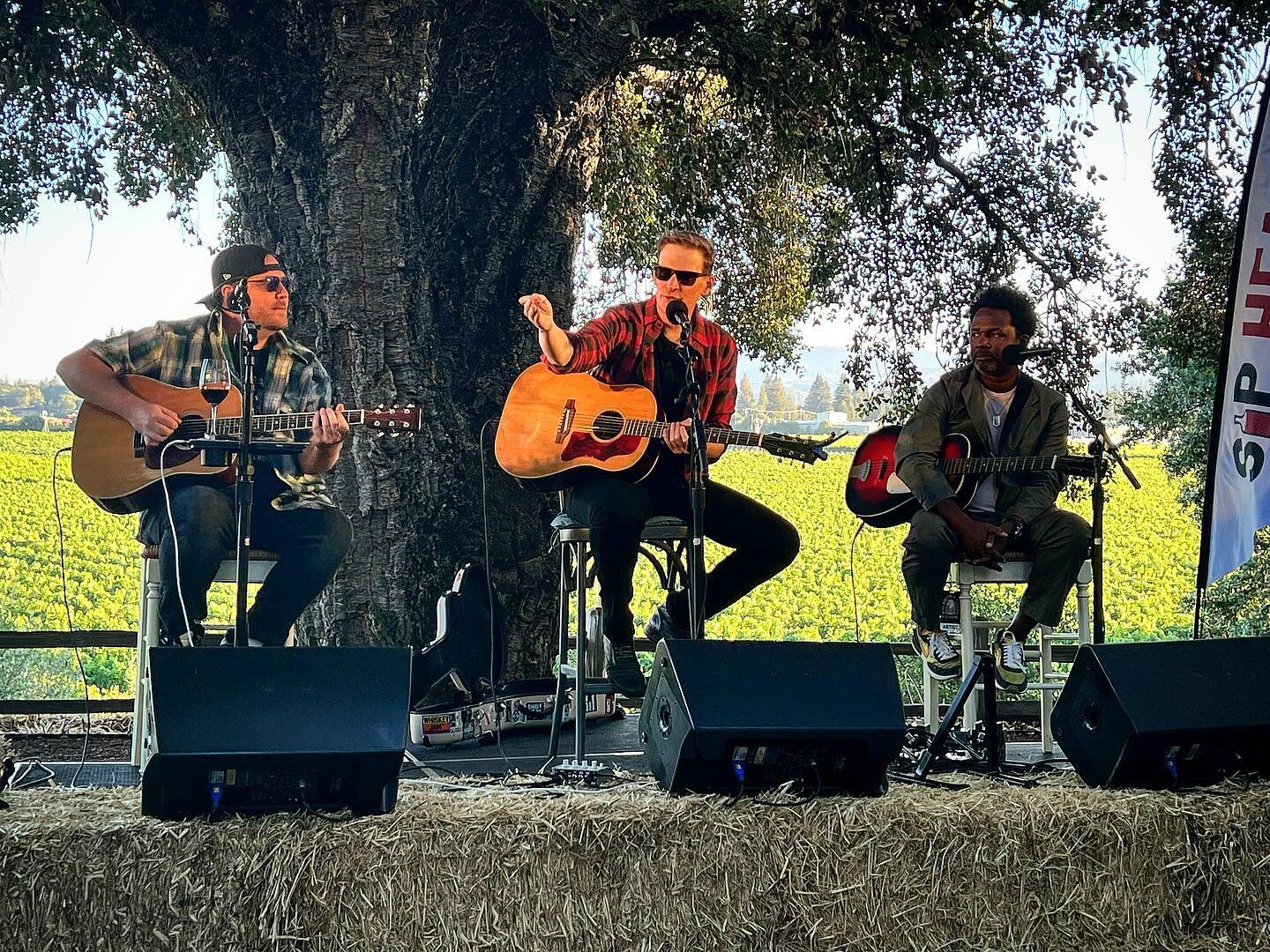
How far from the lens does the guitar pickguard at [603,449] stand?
4.32m

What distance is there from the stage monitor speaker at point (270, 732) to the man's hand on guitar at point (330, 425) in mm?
1505

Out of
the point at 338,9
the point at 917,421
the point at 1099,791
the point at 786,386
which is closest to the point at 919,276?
the point at 786,386

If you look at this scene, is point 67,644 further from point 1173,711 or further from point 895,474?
point 1173,711

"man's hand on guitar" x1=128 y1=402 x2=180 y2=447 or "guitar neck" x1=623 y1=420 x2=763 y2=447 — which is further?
"guitar neck" x1=623 y1=420 x2=763 y2=447

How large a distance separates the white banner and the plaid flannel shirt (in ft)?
9.12

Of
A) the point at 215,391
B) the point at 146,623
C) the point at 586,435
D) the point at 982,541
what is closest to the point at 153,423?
the point at 215,391

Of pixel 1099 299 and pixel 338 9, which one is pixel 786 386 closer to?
pixel 1099 299

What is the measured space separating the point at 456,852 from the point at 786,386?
12.3ft

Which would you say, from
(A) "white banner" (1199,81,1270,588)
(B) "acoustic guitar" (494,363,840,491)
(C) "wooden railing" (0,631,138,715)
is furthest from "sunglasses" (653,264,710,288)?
(C) "wooden railing" (0,631,138,715)

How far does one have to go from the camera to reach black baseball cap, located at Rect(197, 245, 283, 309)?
4520 millimetres

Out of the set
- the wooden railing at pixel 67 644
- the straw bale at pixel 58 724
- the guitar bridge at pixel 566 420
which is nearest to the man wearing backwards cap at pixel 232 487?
the guitar bridge at pixel 566 420

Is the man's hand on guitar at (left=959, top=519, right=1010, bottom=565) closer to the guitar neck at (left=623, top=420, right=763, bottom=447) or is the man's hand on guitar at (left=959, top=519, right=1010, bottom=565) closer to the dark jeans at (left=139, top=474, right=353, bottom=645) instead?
the guitar neck at (left=623, top=420, right=763, bottom=447)

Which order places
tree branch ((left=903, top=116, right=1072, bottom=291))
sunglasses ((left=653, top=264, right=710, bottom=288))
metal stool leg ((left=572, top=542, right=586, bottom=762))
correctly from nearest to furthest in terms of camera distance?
metal stool leg ((left=572, top=542, right=586, bottom=762)) → sunglasses ((left=653, top=264, right=710, bottom=288)) → tree branch ((left=903, top=116, right=1072, bottom=291))

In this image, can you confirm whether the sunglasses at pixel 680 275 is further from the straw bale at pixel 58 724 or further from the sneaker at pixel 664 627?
the straw bale at pixel 58 724
